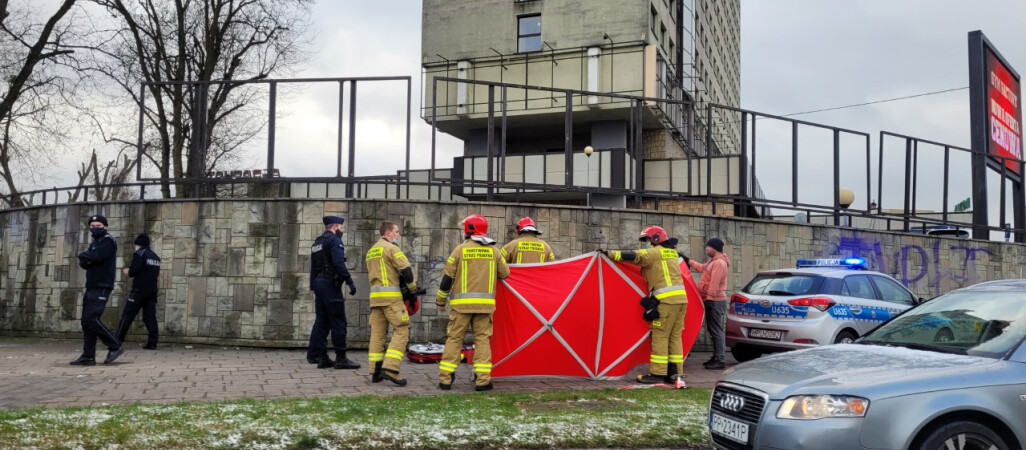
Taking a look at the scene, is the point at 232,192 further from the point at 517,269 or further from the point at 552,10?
the point at 552,10

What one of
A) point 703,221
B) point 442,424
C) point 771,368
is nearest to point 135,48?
point 703,221

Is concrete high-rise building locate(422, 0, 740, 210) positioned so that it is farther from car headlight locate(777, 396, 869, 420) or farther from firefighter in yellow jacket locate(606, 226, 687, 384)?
car headlight locate(777, 396, 869, 420)

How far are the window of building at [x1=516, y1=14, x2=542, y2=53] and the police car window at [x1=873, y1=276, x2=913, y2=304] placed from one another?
84.7ft

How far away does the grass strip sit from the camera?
18.4 ft

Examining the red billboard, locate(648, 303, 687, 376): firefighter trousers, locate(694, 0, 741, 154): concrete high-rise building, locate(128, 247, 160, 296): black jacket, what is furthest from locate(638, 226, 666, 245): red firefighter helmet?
locate(694, 0, 741, 154): concrete high-rise building

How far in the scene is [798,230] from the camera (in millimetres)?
14953

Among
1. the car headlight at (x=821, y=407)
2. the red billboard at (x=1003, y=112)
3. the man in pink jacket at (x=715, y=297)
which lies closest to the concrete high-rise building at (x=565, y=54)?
the red billboard at (x=1003, y=112)

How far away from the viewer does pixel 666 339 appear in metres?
8.98

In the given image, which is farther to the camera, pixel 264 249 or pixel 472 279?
pixel 264 249

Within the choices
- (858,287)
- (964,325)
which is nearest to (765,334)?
(858,287)

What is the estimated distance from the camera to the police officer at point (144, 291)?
11.6 m

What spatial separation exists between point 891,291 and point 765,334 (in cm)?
231

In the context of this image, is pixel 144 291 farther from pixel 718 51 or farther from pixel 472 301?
pixel 718 51

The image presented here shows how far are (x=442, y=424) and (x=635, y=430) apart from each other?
1.51 metres
